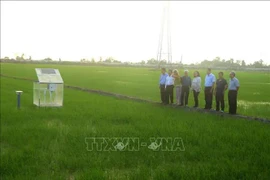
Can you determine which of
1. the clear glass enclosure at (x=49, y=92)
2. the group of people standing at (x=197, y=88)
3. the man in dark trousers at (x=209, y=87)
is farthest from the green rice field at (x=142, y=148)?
the clear glass enclosure at (x=49, y=92)

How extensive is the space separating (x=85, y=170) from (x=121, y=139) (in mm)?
1886

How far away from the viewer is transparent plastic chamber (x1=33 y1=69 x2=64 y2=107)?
41.4ft

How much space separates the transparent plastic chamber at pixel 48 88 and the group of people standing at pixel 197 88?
147 inches

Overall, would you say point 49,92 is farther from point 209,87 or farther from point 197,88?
point 209,87

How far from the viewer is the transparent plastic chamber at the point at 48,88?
12617 millimetres

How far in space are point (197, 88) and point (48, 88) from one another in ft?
17.2

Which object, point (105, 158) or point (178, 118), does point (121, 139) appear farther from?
point (178, 118)

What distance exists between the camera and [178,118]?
31.0 feet

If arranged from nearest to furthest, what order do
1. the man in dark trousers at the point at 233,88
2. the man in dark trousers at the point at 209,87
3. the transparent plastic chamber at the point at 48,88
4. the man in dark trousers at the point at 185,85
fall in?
1. the man in dark trousers at the point at 233,88
2. the man in dark trousers at the point at 209,87
3. the man in dark trousers at the point at 185,85
4. the transparent plastic chamber at the point at 48,88

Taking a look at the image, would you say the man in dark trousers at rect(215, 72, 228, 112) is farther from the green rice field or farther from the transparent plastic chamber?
the transparent plastic chamber

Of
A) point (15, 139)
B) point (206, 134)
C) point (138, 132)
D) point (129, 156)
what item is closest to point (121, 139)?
point (138, 132)

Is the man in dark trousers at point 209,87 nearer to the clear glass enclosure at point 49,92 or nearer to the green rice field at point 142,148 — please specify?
the green rice field at point 142,148

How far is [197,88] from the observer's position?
11594mm

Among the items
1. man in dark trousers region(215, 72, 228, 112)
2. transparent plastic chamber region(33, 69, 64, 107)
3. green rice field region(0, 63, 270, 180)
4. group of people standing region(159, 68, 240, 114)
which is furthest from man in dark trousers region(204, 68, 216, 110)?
transparent plastic chamber region(33, 69, 64, 107)
